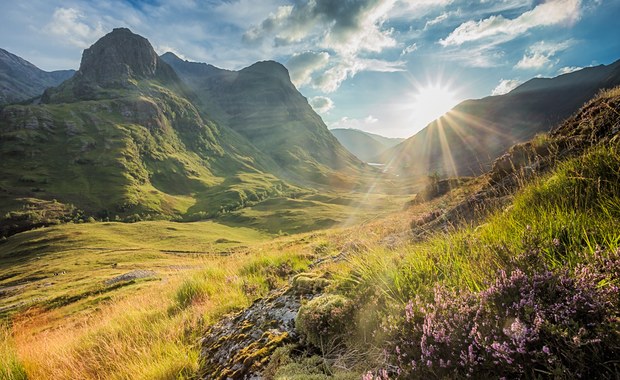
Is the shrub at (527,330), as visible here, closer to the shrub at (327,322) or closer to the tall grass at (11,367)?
the shrub at (327,322)

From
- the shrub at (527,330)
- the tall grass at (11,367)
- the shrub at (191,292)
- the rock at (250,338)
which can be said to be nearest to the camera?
the shrub at (527,330)

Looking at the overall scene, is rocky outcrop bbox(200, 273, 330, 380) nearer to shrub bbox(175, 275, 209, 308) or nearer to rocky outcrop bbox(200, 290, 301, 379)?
rocky outcrop bbox(200, 290, 301, 379)

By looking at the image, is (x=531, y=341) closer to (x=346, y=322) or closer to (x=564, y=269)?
(x=564, y=269)

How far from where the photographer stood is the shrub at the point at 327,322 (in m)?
3.61

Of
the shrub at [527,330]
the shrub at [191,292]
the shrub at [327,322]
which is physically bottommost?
the shrub at [191,292]

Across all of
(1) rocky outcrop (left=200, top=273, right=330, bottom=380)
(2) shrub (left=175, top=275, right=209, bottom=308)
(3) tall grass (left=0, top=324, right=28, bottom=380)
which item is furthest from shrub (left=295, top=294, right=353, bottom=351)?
(3) tall grass (left=0, top=324, right=28, bottom=380)

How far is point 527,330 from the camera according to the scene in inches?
76.2

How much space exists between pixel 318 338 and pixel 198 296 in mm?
5210

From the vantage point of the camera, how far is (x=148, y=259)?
85.2m

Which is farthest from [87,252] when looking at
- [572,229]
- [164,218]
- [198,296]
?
[572,229]

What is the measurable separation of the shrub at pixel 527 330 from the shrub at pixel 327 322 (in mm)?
1013

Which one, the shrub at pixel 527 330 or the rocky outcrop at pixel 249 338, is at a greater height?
the shrub at pixel 527 330

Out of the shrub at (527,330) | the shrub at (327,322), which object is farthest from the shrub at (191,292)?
the shrub at (527,330)

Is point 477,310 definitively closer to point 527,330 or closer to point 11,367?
point 527,330
